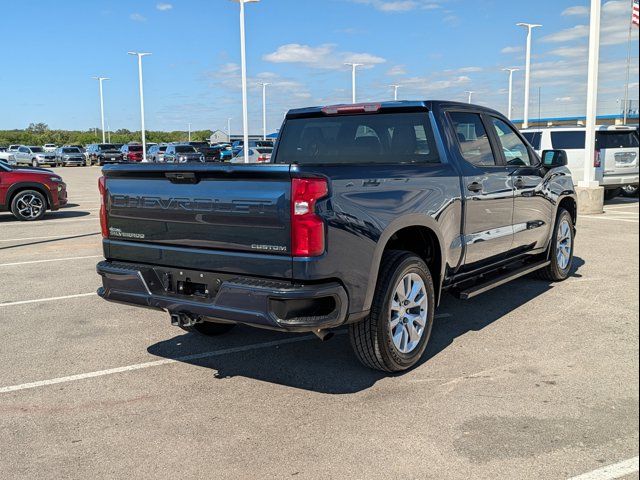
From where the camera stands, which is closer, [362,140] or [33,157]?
[362,140]

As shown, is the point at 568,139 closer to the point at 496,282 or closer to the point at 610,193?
the point at 610,193

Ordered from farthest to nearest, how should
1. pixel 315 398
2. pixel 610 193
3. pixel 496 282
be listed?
pixel 610 193
pixel 496 282
pixel 315 398

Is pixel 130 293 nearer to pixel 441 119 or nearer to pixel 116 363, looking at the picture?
pixel 116 363

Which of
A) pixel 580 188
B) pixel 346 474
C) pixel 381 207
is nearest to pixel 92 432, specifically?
pixel 346 474

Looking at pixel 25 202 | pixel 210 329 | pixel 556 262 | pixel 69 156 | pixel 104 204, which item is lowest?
pixel 210 329

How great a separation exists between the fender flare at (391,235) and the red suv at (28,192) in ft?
39.4

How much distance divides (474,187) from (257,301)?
2.39 meters

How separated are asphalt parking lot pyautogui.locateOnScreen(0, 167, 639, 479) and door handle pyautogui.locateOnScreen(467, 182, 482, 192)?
4.20ft

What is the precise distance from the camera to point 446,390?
420 cm

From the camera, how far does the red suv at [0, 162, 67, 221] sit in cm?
1391

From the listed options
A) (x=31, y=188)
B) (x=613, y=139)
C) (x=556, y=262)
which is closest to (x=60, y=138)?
(x=31, y=188)

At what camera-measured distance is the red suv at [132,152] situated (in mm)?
49188

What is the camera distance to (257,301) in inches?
143

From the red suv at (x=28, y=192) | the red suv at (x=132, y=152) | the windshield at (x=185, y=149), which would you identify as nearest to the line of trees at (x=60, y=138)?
the red suv at (x=132, y=152)
